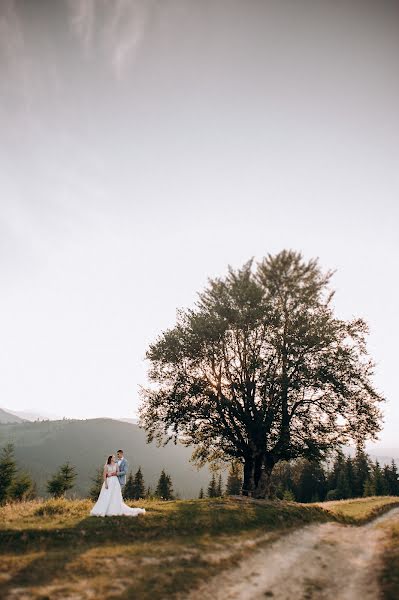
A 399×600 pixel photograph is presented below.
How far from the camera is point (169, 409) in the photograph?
2744 cm

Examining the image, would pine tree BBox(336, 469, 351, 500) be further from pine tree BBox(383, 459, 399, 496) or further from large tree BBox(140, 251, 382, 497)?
large tree BBox(140, 251, 382, 497)

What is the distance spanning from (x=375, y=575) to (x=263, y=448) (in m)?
16.7

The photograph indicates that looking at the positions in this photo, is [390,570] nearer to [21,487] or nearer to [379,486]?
[21,487]

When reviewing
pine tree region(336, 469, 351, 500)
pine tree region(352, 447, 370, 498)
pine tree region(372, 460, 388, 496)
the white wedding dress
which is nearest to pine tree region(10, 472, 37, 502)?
the white wedding dress

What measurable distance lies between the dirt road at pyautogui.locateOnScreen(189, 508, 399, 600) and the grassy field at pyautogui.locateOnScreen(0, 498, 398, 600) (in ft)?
2.03

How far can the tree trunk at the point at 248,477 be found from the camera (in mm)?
25562

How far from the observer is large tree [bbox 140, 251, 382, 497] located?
24.9 metres

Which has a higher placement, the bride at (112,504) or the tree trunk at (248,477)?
the tree trunk at (248,477)

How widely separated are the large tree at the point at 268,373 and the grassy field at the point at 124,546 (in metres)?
7.73

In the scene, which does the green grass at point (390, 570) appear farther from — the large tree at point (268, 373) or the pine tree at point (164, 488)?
the pine tree at point (164, 488)

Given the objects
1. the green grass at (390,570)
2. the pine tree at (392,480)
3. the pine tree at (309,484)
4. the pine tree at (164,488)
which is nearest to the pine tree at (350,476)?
the pine tree at (309,484)

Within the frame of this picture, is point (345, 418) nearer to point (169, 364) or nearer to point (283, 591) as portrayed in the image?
point (169, 364)

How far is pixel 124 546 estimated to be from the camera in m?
11.0

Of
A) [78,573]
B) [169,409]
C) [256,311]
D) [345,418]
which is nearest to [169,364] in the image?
[169,409]
